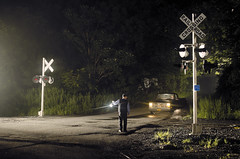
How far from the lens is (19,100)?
26.1 metres

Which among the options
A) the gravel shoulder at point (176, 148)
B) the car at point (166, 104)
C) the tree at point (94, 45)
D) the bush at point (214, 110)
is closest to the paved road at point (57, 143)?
the gravel shoulder at point (176, 148)

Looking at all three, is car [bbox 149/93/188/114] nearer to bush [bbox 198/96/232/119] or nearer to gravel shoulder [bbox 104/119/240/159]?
bush [bbox 198/96/232/119]

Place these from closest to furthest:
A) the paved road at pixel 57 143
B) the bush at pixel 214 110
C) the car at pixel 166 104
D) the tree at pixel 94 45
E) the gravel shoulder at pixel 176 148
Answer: the gravel shoulder at pixel 176 148 → the paved road at pixel 57 143 → the bush at pixel 214 110 → the car at pixel 166 104 → the tree at pixel 94 45

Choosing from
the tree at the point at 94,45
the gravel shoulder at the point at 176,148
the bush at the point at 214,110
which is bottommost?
the gravel shoulder at the point at 176,148

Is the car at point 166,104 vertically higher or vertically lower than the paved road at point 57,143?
higher

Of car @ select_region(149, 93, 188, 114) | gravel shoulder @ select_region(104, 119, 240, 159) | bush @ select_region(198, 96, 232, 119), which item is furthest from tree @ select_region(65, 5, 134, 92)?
gravel shoulder @ select_region(104, 119, 240, 159)

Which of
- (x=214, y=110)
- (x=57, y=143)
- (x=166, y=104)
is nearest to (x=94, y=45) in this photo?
(x=166, y=104)

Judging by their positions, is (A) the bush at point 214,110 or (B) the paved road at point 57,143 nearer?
(B) the paved road at point 57,143

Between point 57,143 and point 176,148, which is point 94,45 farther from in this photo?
point 176,148

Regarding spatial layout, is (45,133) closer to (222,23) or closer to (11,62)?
(222,23)

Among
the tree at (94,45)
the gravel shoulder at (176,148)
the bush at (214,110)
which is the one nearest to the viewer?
the gravel shoulder at (176,148)

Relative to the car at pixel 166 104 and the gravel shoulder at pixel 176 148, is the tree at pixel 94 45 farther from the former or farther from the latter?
the gravel shoulder at pixel 176 148

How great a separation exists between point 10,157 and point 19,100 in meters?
19.0

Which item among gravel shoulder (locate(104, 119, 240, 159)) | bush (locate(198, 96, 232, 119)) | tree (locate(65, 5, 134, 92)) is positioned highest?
tree (locate(65, 5, 134, 92))
